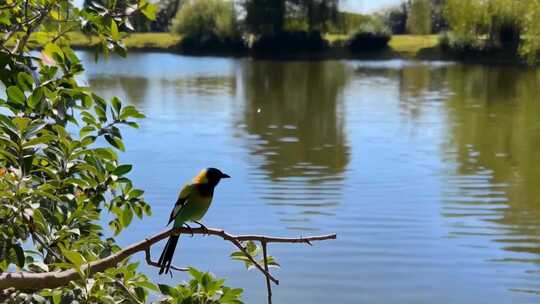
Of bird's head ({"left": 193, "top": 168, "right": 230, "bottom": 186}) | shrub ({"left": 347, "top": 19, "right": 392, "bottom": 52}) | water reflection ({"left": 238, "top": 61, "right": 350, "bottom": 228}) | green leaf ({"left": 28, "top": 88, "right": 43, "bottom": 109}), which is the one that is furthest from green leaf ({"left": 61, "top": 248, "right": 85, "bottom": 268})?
shrub ({"left": 347, "top": 19, "right": 392, "bottom": 52})

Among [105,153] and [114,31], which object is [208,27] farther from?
[105,153]

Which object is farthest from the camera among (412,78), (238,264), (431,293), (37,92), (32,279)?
(412,78)

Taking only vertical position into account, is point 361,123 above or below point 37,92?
below

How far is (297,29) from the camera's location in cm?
5497

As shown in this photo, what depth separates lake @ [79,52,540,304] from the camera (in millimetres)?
6715

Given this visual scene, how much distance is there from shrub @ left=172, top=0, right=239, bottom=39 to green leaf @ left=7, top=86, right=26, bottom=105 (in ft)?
184

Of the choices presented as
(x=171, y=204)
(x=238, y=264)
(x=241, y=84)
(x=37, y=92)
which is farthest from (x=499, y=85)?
(x=37, y=92)

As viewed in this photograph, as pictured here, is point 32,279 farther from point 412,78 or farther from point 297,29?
point 297,29

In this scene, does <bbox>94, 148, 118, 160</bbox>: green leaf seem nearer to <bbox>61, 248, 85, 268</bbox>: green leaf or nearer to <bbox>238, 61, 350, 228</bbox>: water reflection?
<bbox>61, 248, 85, 268</bbox>: green leaf

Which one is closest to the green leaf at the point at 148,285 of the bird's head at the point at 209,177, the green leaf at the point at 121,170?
the green leaf at the point at 121,170

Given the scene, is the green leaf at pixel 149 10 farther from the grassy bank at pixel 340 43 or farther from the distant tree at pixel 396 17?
the distant tree at pixel 396 17

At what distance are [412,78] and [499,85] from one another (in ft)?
14.0

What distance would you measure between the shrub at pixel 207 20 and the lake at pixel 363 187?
35.8m

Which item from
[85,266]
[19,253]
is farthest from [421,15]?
[85,266]
